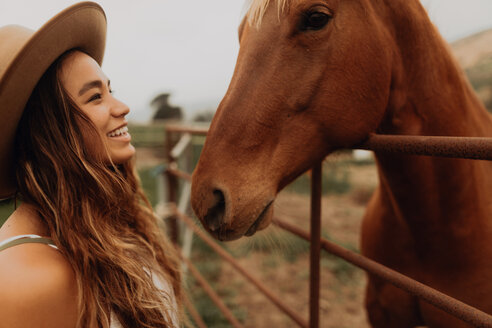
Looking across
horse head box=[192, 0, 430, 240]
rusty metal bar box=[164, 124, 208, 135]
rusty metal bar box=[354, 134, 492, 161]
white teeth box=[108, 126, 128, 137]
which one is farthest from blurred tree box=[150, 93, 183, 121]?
rusty metal bar box=[354, 134, 492, 161]

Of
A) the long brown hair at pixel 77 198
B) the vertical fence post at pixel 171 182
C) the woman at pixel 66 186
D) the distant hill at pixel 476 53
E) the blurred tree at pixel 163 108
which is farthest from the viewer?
the blurred tree at pixel 163 108

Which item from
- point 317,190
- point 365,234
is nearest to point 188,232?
point 365,234

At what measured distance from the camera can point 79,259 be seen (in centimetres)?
92

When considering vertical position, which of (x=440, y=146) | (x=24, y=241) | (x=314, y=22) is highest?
(x=314, y=22)

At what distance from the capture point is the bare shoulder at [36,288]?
72 centimetres

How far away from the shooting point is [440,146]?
0.70 metres

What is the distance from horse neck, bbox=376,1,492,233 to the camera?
3.71ft

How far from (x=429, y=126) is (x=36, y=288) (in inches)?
49.8

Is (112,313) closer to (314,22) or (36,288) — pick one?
(36,288)

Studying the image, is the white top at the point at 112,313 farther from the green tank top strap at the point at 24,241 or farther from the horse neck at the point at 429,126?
the horse neck at the point at 429,126

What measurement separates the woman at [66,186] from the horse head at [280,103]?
32cm

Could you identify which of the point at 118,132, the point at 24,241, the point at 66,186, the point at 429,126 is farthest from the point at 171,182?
the point at 429,126

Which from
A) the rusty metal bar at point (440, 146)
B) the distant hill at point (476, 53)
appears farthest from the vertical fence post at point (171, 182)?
the rusty metal bar at point (440, 146)

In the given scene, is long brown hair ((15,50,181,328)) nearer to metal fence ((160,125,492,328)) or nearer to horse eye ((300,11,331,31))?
metal fence ((160,125,492,328))
